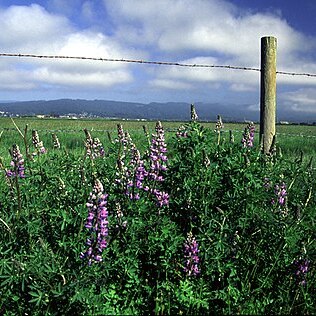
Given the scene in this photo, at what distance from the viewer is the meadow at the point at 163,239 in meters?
3.30

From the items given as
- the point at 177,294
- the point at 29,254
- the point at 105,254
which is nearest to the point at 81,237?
the point at 105,254

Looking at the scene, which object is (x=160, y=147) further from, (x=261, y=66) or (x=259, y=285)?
(x=261, y=66)

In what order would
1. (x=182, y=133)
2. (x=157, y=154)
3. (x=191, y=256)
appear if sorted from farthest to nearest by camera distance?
(x=182, y=133) < (x=157, y=154) < (x=191, y=256)

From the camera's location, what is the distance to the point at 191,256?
3.51 metres

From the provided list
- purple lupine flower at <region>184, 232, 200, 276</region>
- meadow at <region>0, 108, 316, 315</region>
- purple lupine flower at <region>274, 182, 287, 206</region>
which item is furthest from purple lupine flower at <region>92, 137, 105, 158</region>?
Answer: purple lupine flower at <region>274, 182, 287, 206</region>

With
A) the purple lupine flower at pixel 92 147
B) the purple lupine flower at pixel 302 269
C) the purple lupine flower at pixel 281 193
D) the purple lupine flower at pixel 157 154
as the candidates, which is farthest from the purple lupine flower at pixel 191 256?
the purple lupine flower at pixel 92 147

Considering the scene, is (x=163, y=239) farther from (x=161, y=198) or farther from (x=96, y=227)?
(x=96, y=227)

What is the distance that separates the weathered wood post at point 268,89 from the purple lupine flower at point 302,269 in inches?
103

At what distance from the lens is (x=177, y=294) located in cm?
336

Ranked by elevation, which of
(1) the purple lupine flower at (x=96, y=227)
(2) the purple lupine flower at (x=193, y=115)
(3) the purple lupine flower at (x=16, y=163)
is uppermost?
(2) the purple lupine flower at (x=193, y=115)

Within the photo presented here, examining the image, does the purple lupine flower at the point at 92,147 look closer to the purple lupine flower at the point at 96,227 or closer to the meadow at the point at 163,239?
the meadow at the point at 163,239

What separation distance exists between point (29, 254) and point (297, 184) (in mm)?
2433

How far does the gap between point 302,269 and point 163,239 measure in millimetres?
1015

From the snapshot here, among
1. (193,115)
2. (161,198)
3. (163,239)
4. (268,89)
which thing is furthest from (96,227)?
(268,89)
